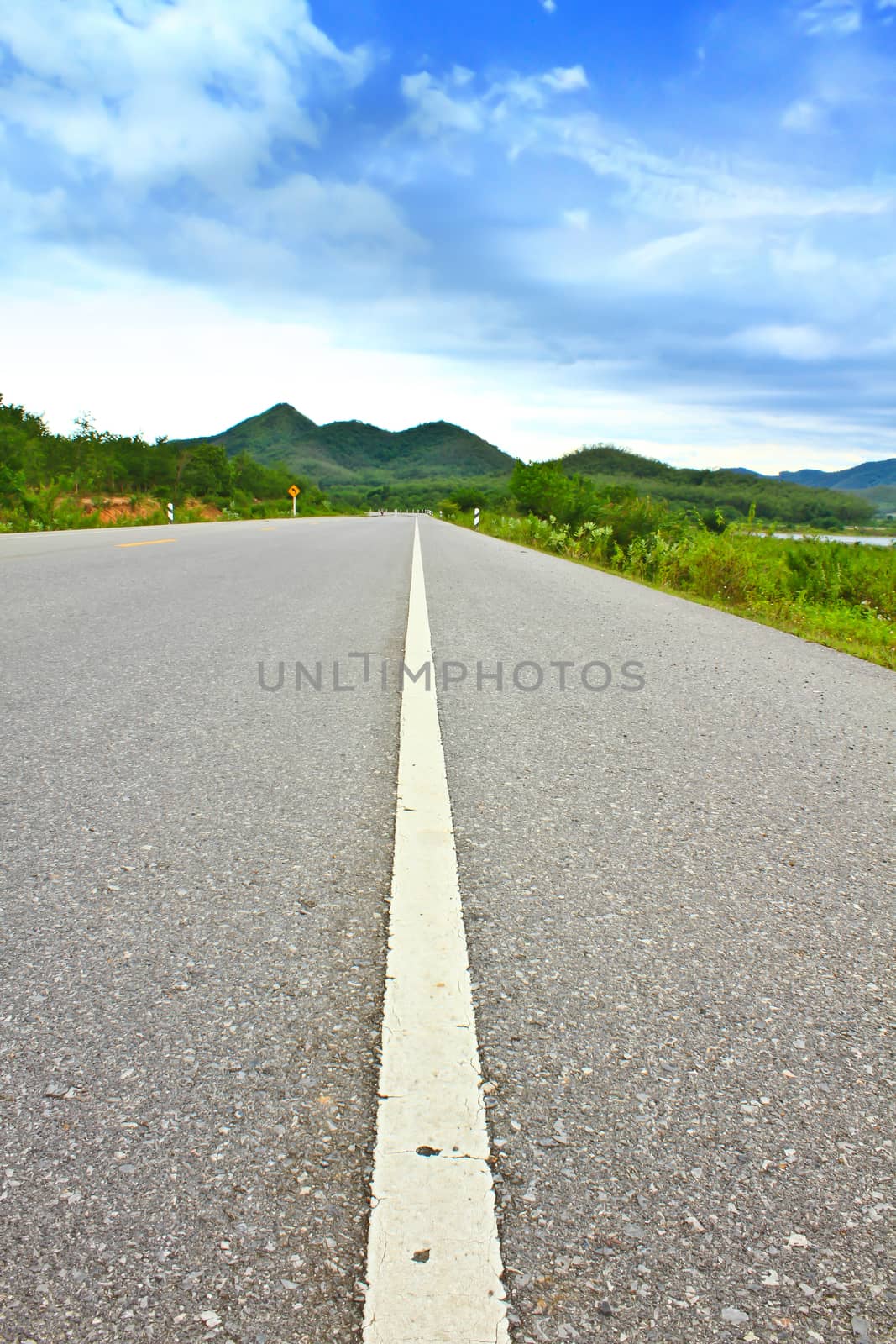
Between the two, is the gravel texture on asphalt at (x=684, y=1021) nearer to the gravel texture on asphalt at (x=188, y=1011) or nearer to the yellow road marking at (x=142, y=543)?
the gravel texture on asphalt at (x=188, y=1011)

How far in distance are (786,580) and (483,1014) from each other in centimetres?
1235

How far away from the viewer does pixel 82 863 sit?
2.37 meters

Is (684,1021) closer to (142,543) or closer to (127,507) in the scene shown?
(142,543)

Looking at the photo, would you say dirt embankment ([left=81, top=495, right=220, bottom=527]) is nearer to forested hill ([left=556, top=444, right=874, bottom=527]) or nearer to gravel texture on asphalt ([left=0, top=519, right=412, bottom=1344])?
forested hill ([left=556, top=444, right=874, bottom=527])

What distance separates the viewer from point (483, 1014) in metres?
1.72

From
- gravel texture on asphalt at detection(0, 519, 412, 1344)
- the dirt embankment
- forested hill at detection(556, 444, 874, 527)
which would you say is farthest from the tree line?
gravel texture on asphalt at detection(0, 519, 412, 1344)

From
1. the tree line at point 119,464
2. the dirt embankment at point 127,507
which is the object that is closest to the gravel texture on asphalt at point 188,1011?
the dirt embankment at point 127,507

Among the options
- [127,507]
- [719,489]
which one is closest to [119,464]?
[127,507]

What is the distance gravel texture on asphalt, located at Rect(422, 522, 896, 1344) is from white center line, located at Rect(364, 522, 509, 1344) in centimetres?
4

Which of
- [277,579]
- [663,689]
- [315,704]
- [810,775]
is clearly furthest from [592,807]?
[277,579]

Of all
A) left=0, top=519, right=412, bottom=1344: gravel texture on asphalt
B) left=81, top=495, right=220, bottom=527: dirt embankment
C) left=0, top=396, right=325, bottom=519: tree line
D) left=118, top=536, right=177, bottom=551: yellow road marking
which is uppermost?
left=0, top=396, right=325, bottom=519: tree line

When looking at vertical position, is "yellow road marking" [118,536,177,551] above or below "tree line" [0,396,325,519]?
below

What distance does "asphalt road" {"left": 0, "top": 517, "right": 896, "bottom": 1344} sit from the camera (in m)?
1.14

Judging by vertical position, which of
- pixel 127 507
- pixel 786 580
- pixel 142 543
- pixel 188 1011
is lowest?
pixel 188 1011
